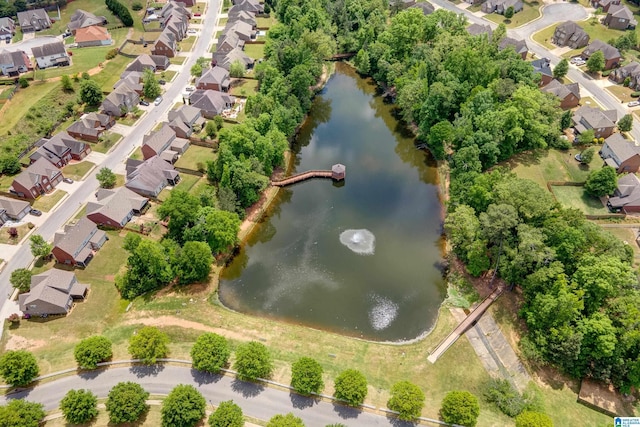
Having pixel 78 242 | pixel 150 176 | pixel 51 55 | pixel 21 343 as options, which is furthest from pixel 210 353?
pixel 51 55

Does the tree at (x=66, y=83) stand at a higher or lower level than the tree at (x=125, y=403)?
lower

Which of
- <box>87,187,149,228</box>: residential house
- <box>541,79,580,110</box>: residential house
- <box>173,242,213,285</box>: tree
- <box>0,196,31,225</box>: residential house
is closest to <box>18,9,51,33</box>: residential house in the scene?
<box>0,196,31,225</box>: residential house

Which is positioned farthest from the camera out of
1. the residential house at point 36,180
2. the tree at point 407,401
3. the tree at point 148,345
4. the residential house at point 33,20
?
the residential house at point 33,20

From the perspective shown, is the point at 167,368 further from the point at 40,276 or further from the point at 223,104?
the point at 223,104

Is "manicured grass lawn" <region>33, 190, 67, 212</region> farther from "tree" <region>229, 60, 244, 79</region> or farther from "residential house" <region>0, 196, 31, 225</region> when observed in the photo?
"tree" <region>229, 60, 244, 79</region>

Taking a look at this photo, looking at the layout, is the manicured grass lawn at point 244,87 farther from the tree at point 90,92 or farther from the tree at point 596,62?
the tree at point 596,62

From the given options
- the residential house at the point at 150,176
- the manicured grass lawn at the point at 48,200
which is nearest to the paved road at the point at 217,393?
the residential house at the point at 150,176

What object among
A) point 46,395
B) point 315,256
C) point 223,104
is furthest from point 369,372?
point 223,104

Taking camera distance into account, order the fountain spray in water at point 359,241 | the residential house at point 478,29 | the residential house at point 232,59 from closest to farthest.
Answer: the fountain spray in water at point 359,241 < the residential house at point 232,59 < the residential house at point 478,29
